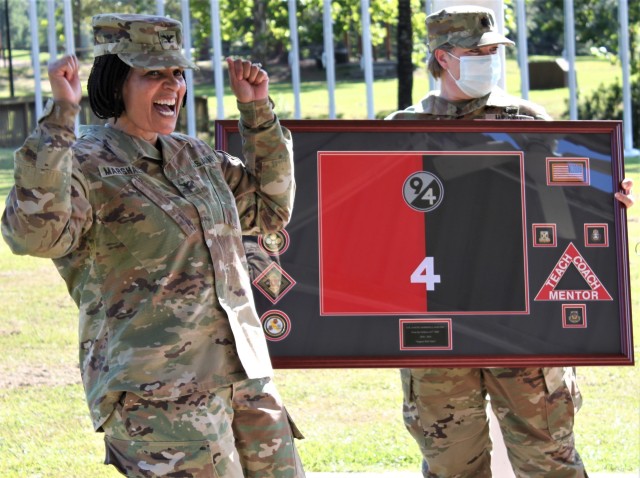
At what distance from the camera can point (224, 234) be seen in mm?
3254

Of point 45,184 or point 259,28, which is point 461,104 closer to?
point 45,184

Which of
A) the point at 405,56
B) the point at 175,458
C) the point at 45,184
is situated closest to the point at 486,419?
the point at 175,458

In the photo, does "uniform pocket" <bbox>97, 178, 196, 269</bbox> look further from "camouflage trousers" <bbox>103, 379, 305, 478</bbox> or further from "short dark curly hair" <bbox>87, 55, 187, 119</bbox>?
"camouflage trousers" <bbox>103, 379, 305, 478</bbox>

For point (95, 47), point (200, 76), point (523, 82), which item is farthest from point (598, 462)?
point (200, 76)

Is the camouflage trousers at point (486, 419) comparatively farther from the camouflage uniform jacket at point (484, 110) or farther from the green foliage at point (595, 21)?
the green foliage at point (595, 21)

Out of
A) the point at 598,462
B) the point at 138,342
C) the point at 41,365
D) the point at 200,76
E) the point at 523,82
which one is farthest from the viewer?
the point at 200,76

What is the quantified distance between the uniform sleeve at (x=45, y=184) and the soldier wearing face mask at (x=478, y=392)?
175 centimetres

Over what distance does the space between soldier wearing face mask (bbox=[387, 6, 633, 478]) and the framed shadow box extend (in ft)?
0.40

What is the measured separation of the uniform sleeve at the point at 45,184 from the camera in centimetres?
Result: 287

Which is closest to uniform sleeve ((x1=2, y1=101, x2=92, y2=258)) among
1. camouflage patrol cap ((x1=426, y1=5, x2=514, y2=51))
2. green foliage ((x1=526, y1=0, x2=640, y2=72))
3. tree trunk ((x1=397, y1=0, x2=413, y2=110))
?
camouflage patrol cap ((x1=426, y1=5, x2=514, y2=51))

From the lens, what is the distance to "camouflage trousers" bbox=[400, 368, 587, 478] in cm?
420

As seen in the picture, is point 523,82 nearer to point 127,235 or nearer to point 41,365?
point 41,365

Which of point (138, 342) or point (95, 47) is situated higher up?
point (95, 47)

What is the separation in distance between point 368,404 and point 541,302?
100 inches
